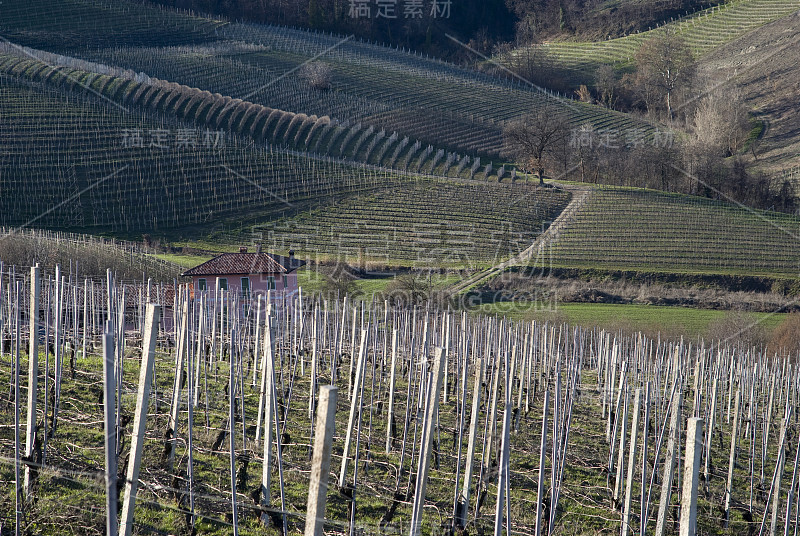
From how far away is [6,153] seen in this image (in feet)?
144

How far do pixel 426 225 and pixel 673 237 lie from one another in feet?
44.8

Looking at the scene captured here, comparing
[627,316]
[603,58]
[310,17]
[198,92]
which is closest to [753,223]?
[627,316]

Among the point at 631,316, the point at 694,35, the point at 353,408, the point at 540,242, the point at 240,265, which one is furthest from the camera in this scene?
the point at 694,35

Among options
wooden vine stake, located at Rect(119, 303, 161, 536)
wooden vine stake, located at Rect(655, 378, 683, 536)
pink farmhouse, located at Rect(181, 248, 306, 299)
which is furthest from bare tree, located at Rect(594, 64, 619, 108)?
wooden vine stake, located at Rect(119, 303, 161, 536)

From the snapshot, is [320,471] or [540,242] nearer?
[320,471]

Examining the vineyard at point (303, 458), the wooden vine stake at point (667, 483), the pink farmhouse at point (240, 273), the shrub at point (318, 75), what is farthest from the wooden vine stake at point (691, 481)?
the shrub at point (318, 75)

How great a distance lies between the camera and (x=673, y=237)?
42281mm

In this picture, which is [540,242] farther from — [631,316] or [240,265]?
[240,265]

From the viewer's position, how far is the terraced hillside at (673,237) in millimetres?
38688

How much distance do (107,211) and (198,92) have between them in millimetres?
21559

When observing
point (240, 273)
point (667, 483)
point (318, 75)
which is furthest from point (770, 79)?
point (667, 483)

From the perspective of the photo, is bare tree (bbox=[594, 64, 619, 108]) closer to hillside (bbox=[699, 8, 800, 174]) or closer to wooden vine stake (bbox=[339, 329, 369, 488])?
hillside (bbox=[699, 8, 800, 174])

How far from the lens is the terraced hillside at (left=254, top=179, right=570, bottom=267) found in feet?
125

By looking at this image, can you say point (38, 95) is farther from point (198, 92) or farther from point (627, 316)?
point (627, 316)
